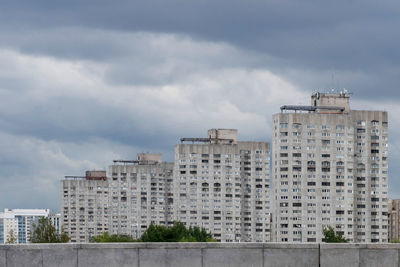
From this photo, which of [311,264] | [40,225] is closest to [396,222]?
[40,225]

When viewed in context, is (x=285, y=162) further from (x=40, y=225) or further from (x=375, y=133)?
(x=40, y=225)

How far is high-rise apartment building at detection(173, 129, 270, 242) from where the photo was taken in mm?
154875

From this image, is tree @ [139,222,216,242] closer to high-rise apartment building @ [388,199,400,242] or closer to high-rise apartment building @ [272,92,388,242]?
high-rise apartment building @ [272,92,388,242]

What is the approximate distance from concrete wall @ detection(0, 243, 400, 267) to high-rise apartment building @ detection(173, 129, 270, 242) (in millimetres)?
133291

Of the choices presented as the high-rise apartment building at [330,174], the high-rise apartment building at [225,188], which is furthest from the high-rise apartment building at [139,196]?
the high-rise apartment building at [330,174]

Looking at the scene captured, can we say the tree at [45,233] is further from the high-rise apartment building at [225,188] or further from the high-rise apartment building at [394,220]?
the high-rise apartment building at [394,220]

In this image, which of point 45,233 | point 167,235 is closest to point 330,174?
point 167,235

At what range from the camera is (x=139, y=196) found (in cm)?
18462

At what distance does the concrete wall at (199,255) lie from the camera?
1981 centimetres

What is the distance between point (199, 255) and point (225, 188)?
136720 mm

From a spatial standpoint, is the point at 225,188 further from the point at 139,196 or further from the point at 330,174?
the point at 139,196

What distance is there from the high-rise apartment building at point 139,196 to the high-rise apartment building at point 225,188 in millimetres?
21427

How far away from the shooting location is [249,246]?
2027 centimetres

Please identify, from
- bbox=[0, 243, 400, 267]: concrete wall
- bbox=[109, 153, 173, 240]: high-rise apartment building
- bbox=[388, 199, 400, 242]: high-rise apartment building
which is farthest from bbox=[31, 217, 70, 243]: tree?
bbox=[388, 199, 400, 242]: high-rise apartment building
